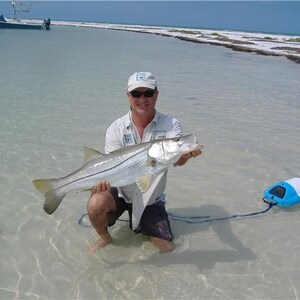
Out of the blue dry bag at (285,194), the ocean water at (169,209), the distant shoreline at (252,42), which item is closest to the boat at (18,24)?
the distant shoreline at (252,42)

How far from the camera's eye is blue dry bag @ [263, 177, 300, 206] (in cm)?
571

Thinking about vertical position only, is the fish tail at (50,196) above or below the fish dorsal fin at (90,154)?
below

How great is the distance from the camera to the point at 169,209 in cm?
575

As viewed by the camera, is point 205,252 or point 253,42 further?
point 253,42

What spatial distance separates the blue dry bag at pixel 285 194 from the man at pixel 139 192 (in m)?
1.94

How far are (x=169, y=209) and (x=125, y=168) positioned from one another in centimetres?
206

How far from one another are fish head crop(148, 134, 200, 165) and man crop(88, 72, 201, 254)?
0.33 metres

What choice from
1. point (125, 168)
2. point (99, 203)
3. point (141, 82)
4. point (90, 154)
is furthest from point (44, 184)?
point (141, 82)

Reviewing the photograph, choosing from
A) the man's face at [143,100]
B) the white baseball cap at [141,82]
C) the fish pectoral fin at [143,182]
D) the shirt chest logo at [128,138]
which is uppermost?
the white baseball cap at [141,82]

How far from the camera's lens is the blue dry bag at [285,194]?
5711mm

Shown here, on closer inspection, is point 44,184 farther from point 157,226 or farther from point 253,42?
point 253,42

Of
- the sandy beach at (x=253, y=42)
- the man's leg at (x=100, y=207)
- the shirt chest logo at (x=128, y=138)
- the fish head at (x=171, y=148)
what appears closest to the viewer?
the fish head at (x=171, y=148)

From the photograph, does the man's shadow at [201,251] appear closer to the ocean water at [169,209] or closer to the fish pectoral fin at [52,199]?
the ocean water at [169,209]

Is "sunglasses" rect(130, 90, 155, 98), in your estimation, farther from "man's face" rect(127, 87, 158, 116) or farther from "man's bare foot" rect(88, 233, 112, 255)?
"man's bare foot" rect(88, 233, 112, 255)
